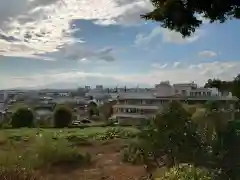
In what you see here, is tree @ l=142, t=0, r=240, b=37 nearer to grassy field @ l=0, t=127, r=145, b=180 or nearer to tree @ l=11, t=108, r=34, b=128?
grassy field @ l=0, t=127, r=145, b=180

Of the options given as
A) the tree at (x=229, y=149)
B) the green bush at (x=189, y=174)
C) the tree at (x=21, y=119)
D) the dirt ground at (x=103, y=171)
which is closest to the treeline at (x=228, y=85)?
the tree at (x=229, y=149)

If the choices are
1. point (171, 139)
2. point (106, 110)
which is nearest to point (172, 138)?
point (171, 139)

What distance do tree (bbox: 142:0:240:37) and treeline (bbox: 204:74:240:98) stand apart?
0.60 metres

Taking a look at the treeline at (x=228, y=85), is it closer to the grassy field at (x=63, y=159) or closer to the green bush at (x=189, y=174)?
the green bush at (x=189, y=174)

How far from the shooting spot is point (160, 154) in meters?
5.63

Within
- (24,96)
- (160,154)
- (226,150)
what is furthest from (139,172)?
(24,96)

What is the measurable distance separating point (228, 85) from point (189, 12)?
0.87 metres

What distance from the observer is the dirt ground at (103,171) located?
664 centimetres

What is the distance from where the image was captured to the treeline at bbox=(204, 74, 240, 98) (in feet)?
13.5

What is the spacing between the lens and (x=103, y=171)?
724 cm

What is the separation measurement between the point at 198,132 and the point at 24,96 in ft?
109

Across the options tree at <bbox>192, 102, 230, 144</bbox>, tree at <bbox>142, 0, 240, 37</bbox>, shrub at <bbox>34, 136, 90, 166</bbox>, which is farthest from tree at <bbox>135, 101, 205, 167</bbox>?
shrub at <bbox>34, 136, 90, 166</bbox>

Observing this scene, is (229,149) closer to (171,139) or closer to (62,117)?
(171,139)

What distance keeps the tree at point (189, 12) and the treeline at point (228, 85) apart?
0.60 m
